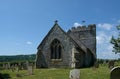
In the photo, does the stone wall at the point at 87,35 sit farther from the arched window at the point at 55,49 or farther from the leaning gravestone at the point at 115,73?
Answer: the leaning gravestone at the point at 115,73

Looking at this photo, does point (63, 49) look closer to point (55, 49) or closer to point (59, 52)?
point (59, 52)

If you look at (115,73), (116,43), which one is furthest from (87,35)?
(115,73)

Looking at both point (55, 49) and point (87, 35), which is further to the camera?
point (87, 35)

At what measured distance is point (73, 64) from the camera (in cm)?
4206

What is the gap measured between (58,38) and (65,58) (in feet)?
11.0

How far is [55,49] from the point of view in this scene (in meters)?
44.2

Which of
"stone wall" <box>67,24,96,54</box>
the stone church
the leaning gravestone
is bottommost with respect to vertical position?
the leaning gravestone

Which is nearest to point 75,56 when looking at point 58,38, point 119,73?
point 58,38

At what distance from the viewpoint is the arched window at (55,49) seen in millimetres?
43781

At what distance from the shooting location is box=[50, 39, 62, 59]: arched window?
43781mm

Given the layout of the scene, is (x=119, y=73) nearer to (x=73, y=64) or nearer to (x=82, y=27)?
(x=73, y=64)

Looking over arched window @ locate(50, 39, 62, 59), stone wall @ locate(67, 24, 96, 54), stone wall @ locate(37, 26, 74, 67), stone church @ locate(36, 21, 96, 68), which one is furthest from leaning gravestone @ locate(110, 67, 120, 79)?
stone wall @ locate(67, 24, 96, 54)

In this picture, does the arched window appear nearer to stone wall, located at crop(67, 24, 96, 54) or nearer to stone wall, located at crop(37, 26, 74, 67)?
stone wall, located at crop(37, 26, 74, 67)

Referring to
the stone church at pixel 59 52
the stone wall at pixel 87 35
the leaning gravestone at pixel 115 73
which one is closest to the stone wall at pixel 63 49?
the stone church at pixel 59 52
